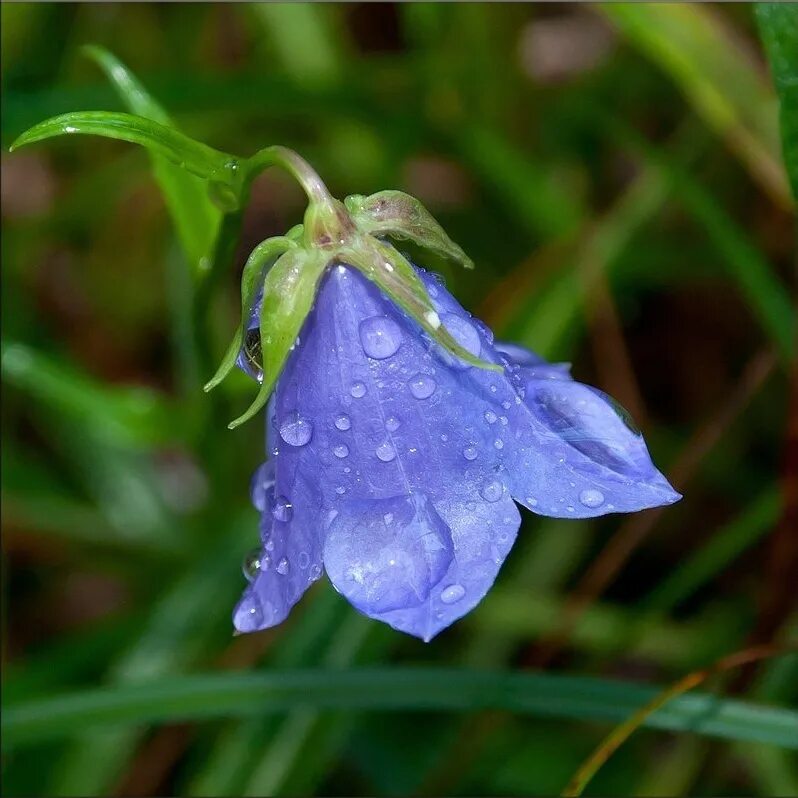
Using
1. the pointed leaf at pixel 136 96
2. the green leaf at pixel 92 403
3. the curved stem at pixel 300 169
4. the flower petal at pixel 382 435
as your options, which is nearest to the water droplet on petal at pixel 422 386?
the flower petal at pixel 382 435

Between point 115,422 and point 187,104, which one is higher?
point 187,104

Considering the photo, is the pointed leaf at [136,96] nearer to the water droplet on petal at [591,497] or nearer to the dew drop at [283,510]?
the dew drop at [283,510]

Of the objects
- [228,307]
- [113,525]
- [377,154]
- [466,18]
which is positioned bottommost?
[113,525]

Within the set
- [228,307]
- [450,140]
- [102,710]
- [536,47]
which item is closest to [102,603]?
[228,307]

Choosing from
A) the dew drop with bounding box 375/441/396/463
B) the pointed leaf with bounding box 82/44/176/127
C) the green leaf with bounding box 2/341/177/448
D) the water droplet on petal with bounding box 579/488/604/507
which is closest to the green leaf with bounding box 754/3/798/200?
the water droplet on petal with bounding box 579/488/604/507

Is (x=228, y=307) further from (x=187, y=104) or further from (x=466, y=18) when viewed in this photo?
(x=466, y=18)

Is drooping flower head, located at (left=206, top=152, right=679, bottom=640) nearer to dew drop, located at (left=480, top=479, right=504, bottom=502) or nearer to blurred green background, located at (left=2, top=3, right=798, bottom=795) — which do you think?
dew drop, located at (left=480, top=479, right=504, bottom=502)
